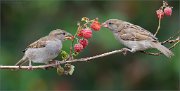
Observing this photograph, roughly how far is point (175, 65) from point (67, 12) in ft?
6.67

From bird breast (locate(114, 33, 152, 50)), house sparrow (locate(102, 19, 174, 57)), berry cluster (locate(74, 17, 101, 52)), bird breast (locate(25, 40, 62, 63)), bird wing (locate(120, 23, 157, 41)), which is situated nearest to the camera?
berry cluster (locate(74, 17, 101, 52))

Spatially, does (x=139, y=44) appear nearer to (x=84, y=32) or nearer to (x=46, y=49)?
(x=46, y=49)

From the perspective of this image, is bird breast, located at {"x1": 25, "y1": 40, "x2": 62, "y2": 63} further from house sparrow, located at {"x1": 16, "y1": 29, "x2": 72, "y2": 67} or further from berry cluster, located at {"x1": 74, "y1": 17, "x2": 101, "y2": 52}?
berry cluster, located at {"x1": 74, "y1": 17, "x2": 101, "y2": 52}

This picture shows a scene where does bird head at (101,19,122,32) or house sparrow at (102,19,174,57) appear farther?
bird head at (101,19,122,32)

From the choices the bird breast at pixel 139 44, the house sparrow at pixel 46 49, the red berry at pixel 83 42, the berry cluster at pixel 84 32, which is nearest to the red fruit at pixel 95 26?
the berry cluster at pixel 84 32

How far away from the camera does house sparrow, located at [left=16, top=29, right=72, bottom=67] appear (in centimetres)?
594

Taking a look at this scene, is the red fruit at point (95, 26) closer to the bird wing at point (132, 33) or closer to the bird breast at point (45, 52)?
the bird breast at point (45, 52)

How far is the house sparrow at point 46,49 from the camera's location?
594cm

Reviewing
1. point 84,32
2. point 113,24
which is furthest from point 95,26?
point 113,24

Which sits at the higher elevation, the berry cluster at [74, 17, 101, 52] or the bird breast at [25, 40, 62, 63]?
Answer: the bird breast at [25, 40, 62, 63]

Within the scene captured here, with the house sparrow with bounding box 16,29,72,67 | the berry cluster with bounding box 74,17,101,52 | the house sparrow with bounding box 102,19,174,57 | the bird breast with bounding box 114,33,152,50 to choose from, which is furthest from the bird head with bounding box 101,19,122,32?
the berry cluster with bounding box 74,17,101,52

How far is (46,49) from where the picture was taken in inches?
240

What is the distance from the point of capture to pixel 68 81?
1010 centimetres

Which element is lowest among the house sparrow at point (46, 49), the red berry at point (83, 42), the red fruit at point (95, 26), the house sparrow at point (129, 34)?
the red berry at point (83, 42)
